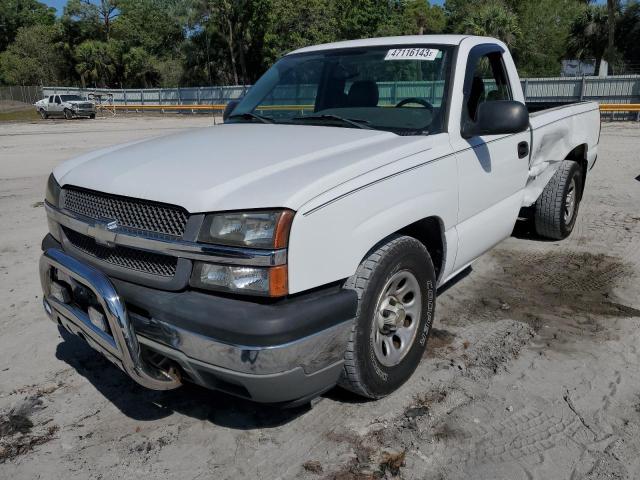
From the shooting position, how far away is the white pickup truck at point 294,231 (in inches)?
91.5

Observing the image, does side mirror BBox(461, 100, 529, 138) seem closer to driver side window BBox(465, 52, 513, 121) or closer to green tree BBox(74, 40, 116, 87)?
driver side window BBox(465, 52, 513, 121)

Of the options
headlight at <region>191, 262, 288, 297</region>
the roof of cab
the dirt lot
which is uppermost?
the roof of cab

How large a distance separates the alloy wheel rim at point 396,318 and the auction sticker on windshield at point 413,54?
1515 mm

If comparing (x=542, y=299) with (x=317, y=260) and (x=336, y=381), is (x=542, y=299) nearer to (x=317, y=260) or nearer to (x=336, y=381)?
(x=336, y=381)

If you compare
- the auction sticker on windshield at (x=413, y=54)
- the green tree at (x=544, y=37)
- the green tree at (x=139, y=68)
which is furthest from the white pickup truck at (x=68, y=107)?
the auction sticker on windshield at (x=413, y=54)

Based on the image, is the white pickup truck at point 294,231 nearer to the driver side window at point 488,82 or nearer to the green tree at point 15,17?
the driver side window at point 488,82

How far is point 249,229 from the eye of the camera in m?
2.33

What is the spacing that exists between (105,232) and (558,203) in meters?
4.33

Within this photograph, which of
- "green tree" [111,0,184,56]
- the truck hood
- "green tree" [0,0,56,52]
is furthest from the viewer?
"green tree" [0,0,56,52]

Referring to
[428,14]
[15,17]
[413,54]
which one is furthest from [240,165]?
[15,17]

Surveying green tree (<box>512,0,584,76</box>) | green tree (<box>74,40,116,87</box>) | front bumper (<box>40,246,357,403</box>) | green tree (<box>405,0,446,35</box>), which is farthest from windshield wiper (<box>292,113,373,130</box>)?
green tree (<box>74,40,116,87</box>)

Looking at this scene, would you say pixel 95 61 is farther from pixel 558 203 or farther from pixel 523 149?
pixel 523 149

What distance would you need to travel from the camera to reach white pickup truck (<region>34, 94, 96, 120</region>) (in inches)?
1387

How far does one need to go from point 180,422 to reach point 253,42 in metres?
51.9
